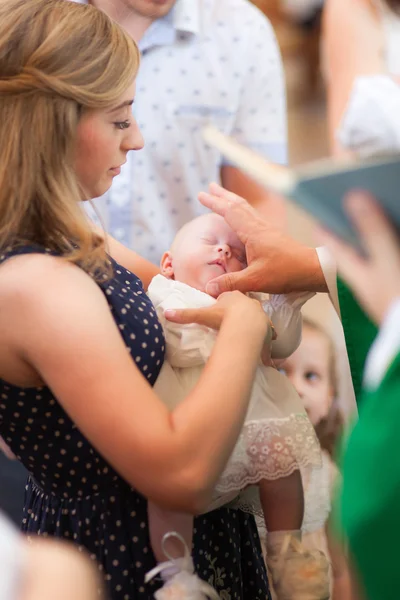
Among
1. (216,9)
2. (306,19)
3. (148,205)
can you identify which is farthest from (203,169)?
(306,19)

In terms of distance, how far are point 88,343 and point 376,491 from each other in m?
0.44

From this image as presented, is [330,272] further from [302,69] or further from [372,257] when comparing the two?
[302,69]

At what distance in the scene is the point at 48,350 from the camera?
3.81 ft

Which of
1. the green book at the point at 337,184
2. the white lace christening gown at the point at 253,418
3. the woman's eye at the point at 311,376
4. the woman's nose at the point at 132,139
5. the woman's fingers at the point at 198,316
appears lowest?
the woman's eye at the point at 311,376

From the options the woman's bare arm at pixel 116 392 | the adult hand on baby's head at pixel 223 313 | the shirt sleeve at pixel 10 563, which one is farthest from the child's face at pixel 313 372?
the shirt sleeve at pixel 10 563

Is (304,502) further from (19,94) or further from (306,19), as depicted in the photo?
(306,19)

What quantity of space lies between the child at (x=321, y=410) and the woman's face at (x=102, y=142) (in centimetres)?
58

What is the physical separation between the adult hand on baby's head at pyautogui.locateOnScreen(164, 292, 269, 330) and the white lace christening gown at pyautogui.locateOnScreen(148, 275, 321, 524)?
36 mm

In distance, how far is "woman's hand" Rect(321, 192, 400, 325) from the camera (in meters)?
0.88

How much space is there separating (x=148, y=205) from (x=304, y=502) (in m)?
1.14

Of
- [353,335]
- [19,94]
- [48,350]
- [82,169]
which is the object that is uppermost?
[19,94]

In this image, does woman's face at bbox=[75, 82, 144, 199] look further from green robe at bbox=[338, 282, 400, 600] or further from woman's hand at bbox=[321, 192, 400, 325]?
green robe at bbox=[338, 282, 400, 600]

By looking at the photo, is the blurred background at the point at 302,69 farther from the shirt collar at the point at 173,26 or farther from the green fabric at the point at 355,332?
the green fabric at the point at 355,332

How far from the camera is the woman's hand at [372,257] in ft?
2.87
